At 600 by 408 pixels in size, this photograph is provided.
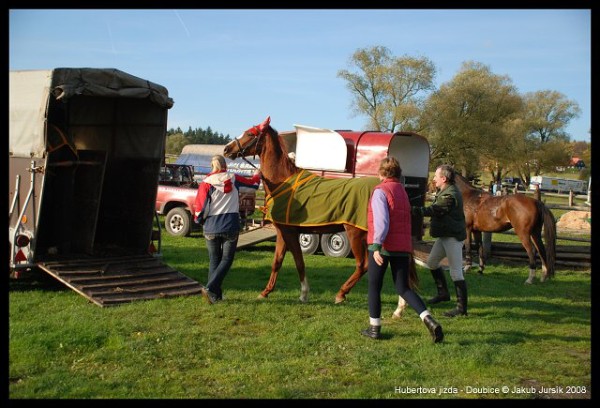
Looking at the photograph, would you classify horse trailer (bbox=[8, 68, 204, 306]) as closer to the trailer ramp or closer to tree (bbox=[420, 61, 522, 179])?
the trailer ramp

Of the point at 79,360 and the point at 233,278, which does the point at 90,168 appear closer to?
the point at 233,278

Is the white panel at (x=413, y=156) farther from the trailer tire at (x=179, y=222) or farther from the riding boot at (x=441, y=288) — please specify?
→ the trailer tire at (x=179, y=222)

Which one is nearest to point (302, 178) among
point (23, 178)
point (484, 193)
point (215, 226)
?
point (215, 226)

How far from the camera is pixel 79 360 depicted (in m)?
5.09

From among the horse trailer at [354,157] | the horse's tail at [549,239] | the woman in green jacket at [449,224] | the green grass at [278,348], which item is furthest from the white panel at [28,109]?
the horse's tail at [549,239]

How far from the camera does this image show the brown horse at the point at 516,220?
1041 centimetres

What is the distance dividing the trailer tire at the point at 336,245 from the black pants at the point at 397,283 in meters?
6.24

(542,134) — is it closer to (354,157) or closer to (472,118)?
(472,118)

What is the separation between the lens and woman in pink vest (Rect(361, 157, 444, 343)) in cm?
586

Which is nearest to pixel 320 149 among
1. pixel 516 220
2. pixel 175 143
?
pixel 516 220

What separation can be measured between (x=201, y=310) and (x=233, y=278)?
7.48 ft

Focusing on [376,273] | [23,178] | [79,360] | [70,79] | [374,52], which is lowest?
[79,360]

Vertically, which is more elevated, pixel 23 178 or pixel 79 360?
pixel 23 178
